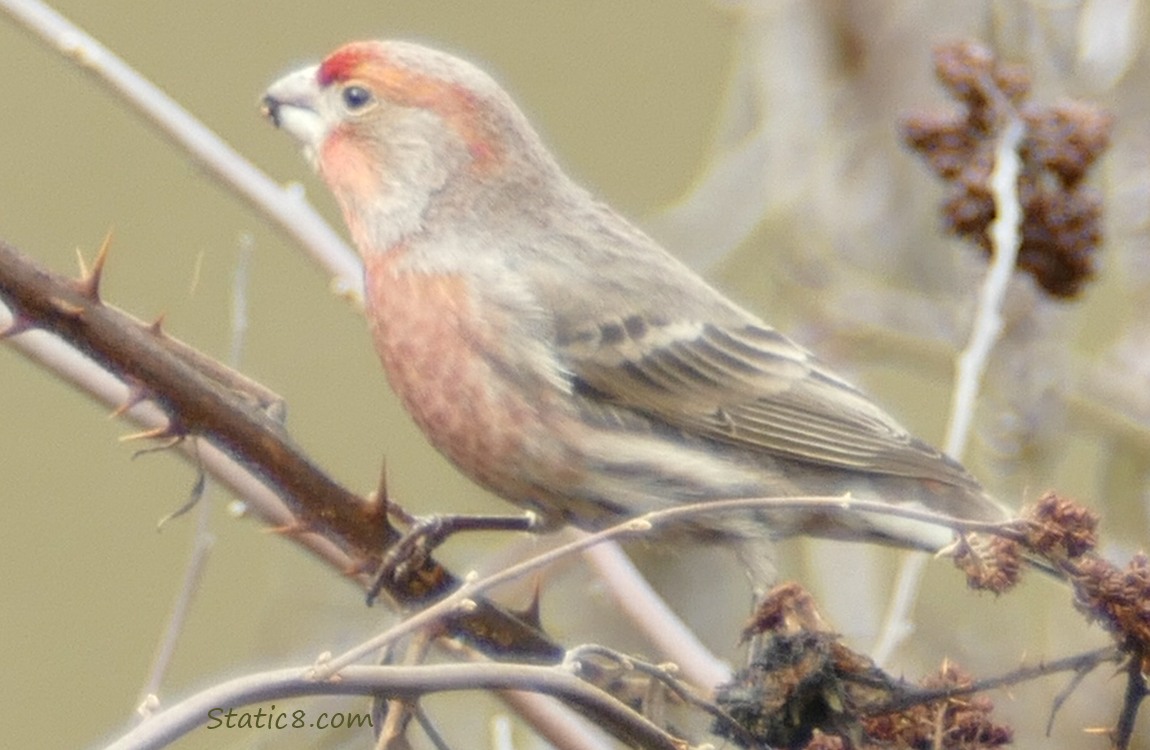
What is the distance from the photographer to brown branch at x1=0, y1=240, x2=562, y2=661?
2.60 metres

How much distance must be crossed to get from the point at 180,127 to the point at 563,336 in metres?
1.22

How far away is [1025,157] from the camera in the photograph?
4.74 metres

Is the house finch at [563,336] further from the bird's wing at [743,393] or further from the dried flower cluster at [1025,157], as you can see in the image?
the dried flower cluster at [1025,157]

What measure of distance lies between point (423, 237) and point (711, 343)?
2.83ft

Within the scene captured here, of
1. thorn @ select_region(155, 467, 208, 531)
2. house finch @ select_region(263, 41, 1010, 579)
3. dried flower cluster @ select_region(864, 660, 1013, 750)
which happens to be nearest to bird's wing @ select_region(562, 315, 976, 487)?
house finch @ select_region(263, 41, 1010, 579)

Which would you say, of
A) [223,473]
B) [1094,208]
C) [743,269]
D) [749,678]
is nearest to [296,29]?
[743,269]

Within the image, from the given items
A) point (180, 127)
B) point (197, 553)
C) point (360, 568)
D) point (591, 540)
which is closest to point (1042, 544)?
point (591, 540)

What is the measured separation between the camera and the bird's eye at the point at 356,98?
16.2 ft

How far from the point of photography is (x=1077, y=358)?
18.1ft

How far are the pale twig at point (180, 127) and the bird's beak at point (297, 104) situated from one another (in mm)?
605

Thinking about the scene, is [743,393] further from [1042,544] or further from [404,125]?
[1042,544]

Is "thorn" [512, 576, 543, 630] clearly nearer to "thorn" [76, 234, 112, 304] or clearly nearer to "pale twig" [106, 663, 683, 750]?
"pale twig" [106, 663, 683, 750]

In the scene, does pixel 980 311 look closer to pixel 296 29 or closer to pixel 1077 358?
pixel 1077 358

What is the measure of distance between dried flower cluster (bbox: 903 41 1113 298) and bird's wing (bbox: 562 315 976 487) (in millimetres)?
613
